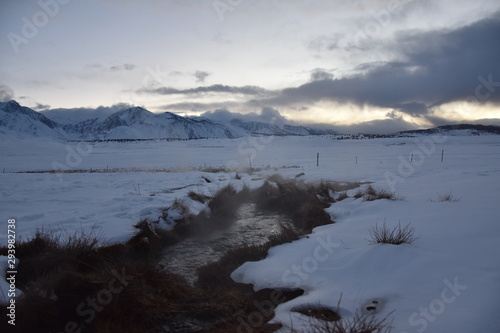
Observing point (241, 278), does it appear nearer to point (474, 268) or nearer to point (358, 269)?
point (358, 269)

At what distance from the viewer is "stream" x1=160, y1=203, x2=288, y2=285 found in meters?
6.77

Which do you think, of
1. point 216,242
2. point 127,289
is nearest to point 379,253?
point 127,289

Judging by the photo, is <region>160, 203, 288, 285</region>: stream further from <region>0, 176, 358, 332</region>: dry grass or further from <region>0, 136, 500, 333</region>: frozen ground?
<region>0, 136, 500, 333</region>: frozen ground

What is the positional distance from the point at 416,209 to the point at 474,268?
376cm

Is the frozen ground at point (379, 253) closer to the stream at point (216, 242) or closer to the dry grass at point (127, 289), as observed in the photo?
the dry grass at point (127, 289)

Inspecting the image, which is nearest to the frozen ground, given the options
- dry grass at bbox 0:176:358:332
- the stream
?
dry grass at bbox 0:176:358:332

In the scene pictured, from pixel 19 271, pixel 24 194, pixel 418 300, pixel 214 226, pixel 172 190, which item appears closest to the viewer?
pixel 418 300

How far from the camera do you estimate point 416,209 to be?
304 inches

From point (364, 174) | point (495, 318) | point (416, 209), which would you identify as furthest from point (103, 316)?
point (364, 174)

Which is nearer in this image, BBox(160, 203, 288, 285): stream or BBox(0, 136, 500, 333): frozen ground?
BBox(0, 136, 500, 333): frozen ground

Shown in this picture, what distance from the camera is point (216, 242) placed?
8.21 meters

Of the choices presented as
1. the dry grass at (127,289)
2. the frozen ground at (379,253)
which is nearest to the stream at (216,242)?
the dry grass at (127,289)

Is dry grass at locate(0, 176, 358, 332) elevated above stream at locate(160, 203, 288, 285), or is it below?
above

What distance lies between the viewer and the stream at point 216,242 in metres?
6.77
